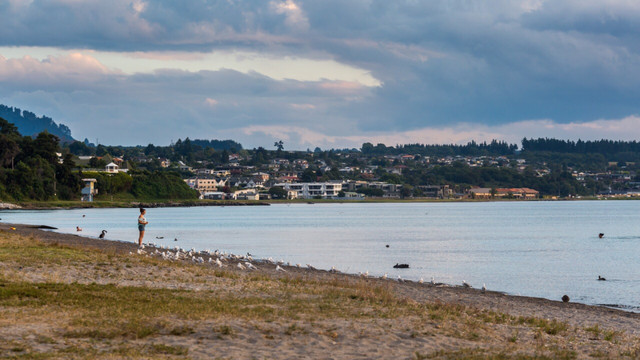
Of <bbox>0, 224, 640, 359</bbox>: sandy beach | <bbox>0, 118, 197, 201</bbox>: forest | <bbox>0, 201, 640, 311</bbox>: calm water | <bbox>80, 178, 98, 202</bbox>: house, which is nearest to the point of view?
<bbox>0, 224, 640, 359</bbox>: sandy beach

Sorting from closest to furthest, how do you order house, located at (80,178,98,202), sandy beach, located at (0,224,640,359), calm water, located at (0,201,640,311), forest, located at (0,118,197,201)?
sandy beach, located at (0,224,640,359) < calm water, located at (0,201,640,311) < forest, located at (0,118,197,201) < house, located at (80,178,98,202)

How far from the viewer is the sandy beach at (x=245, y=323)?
13.8m

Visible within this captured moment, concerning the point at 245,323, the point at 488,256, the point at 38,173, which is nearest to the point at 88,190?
the point at 38,173

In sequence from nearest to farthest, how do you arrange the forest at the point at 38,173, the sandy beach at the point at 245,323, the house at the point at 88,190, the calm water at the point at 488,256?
the sandy beach at the point at 245,323 → the calm water at the point at 488,256 → the forest at the point at 38,173 → the house at the point at 88,190

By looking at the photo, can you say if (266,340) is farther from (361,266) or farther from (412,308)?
(361,266)

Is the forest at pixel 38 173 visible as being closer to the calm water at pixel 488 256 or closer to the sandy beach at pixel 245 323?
the calm water at pixel 488 256

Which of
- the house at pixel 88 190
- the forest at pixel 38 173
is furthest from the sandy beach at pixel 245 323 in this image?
the house at pixel 88 190

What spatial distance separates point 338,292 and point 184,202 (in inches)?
6847

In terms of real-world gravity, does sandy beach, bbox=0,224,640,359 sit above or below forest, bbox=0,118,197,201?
below

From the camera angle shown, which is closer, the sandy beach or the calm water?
the sandy beach

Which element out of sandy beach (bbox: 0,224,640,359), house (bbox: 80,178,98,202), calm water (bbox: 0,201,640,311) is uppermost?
house (bbox: 80,178,98,202)

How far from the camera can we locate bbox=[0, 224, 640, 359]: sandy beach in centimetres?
1381

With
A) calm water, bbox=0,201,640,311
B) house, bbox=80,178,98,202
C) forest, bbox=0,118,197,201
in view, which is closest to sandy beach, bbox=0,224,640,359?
calm water, bbox=0,201,640,311

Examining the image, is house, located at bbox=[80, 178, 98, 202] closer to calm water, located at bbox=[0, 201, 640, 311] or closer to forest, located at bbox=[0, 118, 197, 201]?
forest, located at bbox=[0, 118, 197, 201]
